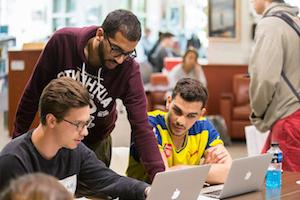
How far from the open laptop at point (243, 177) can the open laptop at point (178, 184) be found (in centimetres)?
23

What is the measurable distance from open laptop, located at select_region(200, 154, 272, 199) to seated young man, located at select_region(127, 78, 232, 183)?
0.68 feet

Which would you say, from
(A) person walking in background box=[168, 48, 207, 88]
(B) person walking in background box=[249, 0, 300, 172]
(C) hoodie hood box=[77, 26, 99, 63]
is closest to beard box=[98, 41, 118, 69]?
(C) hoodie hood box=[77, 26, 99, 63]

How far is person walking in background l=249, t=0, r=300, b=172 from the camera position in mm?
3801

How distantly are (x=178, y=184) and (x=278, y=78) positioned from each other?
1.64 metres

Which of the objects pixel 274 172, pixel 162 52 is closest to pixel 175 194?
pixel 274 172

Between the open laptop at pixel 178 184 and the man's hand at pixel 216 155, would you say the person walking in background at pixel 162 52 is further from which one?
the open laptop at pixel 178 184

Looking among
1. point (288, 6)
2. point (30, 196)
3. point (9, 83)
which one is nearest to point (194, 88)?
point (288, 6)

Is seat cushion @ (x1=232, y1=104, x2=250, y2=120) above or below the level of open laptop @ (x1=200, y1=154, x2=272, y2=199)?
below

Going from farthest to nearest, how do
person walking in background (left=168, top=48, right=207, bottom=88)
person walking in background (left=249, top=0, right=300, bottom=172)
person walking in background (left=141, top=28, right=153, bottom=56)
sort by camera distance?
1. person walking in background (left=141, top=28, right=153, bottom=56)
2. person walking in background (left=168, top=48, right=207, bottom=88)
3. person walking in background (left=249, top=0, right=300, bottom=172)

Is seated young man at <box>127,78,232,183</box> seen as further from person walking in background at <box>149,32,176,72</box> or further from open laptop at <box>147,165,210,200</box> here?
person walking in background at <box>149,32,176,72</box>

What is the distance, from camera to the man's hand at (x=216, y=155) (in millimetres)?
3281

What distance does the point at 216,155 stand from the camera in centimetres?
329

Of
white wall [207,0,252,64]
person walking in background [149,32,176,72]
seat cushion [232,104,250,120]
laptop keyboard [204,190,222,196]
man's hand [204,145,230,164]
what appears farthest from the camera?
person walking in background [149,32,176,72]

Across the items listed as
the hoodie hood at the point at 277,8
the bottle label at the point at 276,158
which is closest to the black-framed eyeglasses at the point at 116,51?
the bottle label at the point at 276,158
